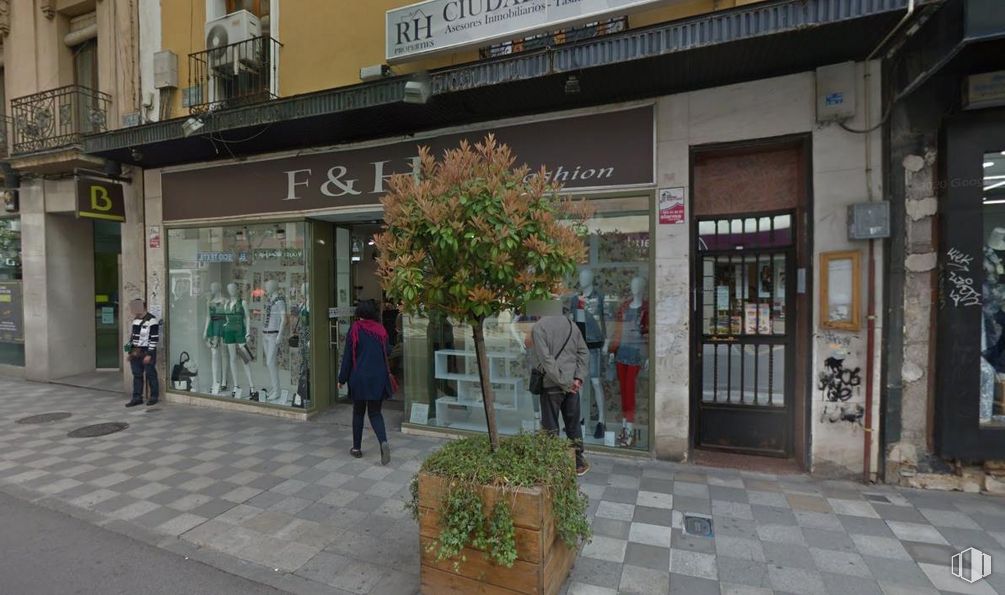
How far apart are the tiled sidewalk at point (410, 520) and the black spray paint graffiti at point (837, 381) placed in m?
0.82

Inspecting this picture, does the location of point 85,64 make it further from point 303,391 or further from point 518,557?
point 518,557

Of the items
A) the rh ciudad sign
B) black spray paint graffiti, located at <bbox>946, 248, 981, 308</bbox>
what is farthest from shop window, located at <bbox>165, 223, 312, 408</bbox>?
black spray paint graffiti, located at <bbox>946, 248, 981, 308</bbox>

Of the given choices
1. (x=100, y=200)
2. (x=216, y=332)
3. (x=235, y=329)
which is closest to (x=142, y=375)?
(x=216, y=332)

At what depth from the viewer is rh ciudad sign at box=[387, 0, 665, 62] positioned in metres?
4.73

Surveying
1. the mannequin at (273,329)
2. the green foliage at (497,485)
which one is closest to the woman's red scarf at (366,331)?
the green foliage at (497,485)

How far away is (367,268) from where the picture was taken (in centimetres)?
827

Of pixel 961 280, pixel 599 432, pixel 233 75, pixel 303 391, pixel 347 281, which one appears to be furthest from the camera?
pixel 347 281

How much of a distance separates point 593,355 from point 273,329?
4.99 meters

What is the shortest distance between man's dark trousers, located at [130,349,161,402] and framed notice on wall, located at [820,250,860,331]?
9.38 meters

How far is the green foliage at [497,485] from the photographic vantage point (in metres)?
2.65

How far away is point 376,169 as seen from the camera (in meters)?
6.31

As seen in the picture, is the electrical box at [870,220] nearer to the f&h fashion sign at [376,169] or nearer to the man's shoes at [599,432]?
the f&h fashion sign at [376,169]

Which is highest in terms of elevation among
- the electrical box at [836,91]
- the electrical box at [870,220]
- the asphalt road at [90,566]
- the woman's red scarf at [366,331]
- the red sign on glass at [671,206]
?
the electrical box at [836,91]

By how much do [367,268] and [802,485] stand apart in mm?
6752
